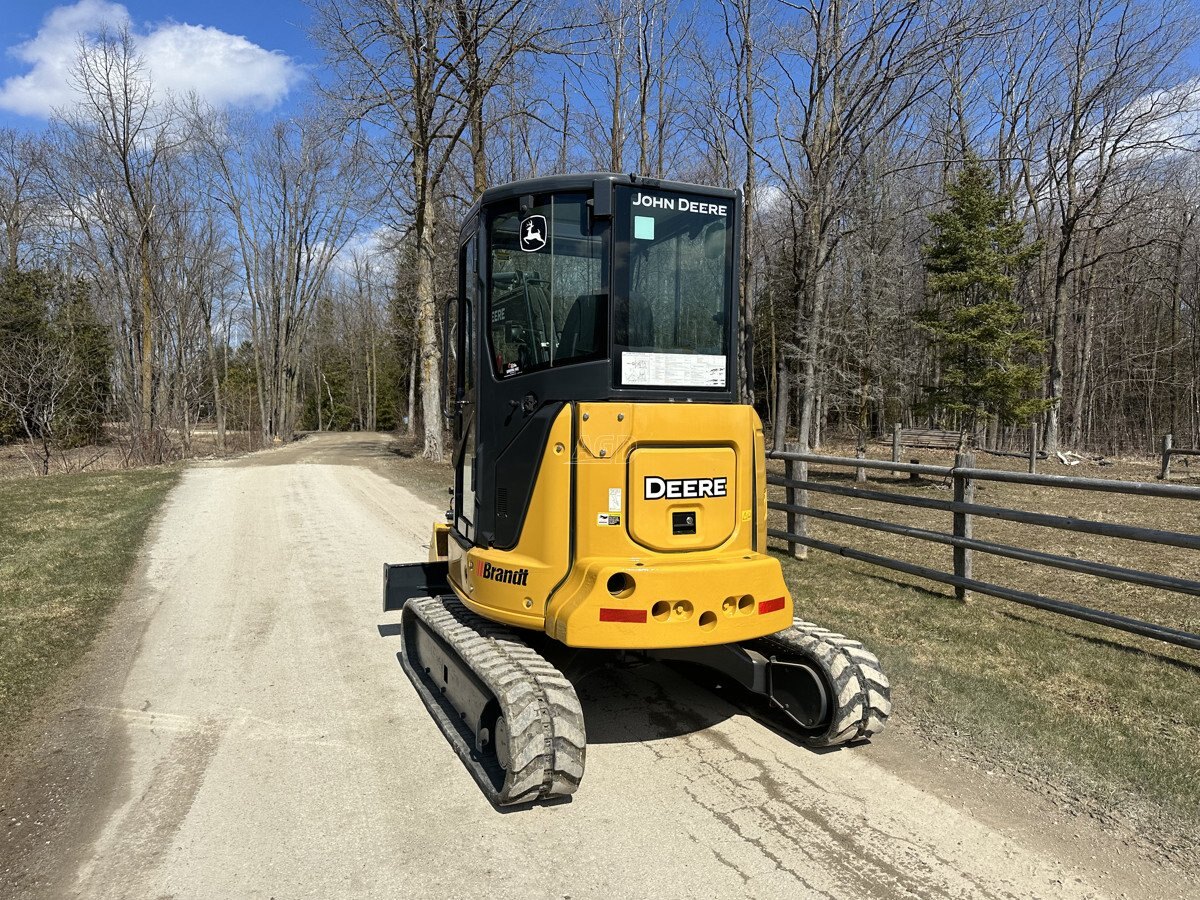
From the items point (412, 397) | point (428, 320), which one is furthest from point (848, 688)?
point (412, 397)

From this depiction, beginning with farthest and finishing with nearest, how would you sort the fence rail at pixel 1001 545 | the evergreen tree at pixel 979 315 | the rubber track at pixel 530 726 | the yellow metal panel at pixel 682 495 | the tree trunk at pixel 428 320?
the tree trunk at pixel 428 320, the evergreen tree at pixel 979 315, the fence rail at pixel 1001 545, the yellow metal panel at pixel 682 495, the rubber track at pixel 530 726

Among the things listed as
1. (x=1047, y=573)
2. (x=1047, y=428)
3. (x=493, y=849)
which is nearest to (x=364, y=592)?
(x=493, y=849)


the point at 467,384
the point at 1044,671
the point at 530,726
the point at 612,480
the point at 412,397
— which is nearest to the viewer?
the point at 530,726

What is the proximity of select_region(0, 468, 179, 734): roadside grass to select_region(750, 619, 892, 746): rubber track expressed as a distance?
4.58m

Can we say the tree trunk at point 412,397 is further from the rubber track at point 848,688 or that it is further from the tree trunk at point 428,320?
the rubber track at point 848,688

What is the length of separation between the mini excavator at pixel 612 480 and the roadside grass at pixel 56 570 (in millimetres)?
3189

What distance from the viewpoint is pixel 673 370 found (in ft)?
12.6

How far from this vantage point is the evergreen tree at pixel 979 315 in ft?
58.1

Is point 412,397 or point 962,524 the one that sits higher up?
point 412,397

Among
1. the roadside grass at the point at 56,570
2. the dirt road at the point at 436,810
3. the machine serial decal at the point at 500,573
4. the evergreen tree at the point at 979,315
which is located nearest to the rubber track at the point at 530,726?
the dirt road at the point at 436,810

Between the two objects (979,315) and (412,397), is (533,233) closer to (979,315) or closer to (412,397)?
(979,315)

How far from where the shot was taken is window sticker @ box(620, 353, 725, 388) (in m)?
3.72

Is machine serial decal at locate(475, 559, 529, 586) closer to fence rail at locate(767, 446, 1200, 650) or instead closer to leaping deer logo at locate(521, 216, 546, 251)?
leaping deer logo at locate(521, 216, 546, 251)

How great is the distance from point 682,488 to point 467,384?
156 centimetres
